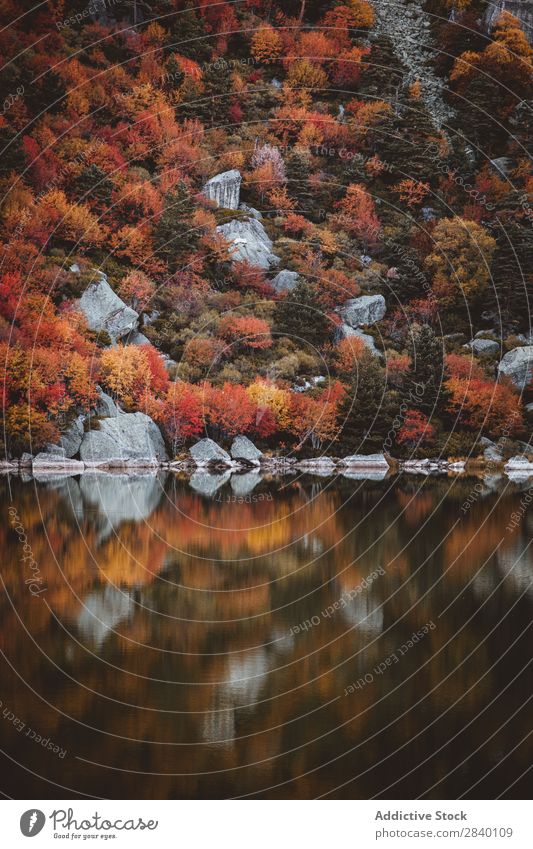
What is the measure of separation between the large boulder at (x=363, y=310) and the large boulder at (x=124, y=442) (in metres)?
18.8

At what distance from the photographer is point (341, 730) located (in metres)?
15.5

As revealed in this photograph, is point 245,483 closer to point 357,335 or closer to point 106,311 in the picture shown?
point 106,311

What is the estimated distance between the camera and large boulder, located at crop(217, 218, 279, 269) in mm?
71625

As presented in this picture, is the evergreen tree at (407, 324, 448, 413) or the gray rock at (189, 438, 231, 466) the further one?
the evergreen tree at (407, 324, 448, 413)

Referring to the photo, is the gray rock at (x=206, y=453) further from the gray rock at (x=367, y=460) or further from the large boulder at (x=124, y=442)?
the gray rock at (x=367, y=460)

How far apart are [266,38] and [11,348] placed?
49508mm

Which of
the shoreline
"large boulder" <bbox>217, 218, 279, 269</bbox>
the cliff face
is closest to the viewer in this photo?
the shoreline

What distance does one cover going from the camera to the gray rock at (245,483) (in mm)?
43522

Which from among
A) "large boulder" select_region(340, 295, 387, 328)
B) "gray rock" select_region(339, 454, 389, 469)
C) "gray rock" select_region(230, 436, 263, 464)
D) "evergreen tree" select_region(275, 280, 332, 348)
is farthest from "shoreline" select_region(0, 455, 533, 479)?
"large boulder" select_region(340, 295, 387, 328)

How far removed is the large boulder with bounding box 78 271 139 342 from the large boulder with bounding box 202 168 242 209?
→ 17.5 m

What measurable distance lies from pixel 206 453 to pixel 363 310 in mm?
18498

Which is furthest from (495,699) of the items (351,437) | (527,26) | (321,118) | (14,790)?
(527,26)

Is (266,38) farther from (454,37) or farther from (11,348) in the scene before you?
(11,348)
